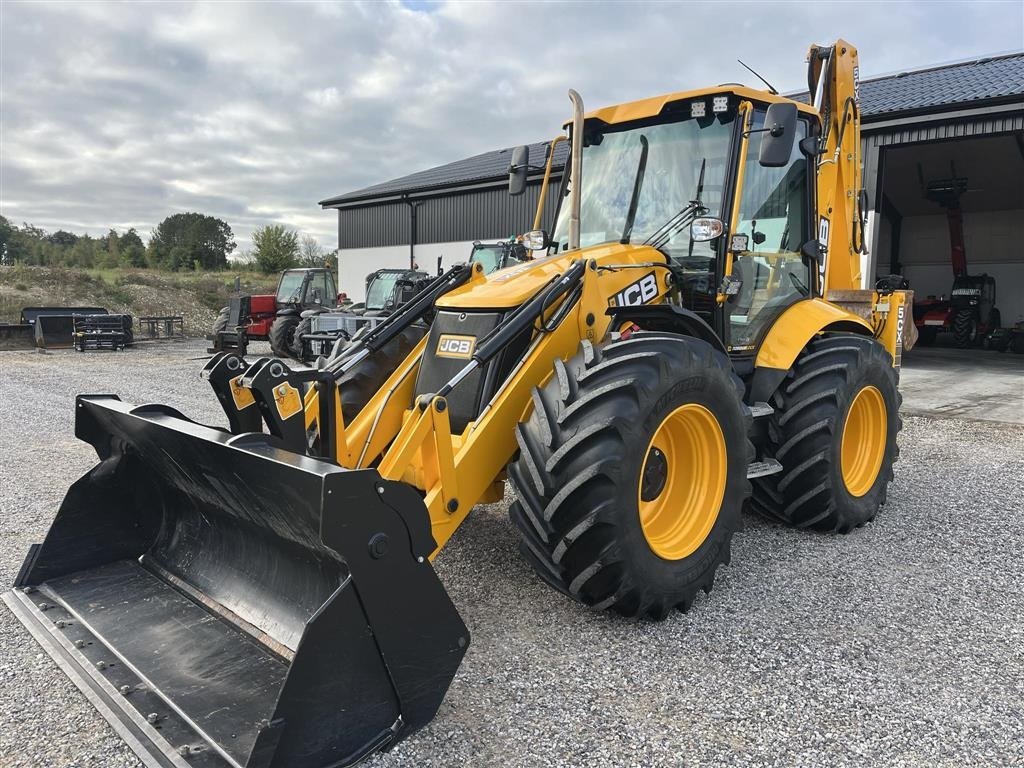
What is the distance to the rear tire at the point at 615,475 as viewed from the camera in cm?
301

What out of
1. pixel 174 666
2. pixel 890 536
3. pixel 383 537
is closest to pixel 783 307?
pixel 890 536

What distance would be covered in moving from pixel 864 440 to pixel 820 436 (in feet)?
3.35

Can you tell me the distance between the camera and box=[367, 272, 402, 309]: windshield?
15832 millimetres

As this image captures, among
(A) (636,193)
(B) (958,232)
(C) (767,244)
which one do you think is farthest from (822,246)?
(B) (958,232)

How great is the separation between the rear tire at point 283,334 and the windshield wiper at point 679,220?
12.7 meters

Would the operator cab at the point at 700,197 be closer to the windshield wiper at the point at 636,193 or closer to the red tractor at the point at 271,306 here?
the windshield wiper at the point at 636,193

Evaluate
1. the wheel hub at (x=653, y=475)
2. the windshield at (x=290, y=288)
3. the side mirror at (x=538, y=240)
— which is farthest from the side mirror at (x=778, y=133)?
the windshield at (x=290, y=288)

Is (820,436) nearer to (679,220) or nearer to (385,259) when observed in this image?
(679,220)

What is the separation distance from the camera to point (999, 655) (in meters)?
3.20

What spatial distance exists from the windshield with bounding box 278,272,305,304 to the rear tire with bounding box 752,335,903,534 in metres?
14.9

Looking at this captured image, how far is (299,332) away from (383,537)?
42.9 feet

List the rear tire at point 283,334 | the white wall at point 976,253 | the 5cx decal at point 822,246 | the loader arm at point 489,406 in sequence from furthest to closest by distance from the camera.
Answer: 1. the white wall at point 976,253
2. the rear tire at point 283,334
3. the 5cx decal at point 822,246
4. the loader arm at point 489,406

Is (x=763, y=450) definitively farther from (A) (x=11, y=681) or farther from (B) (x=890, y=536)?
(A) (x=11, y=681)

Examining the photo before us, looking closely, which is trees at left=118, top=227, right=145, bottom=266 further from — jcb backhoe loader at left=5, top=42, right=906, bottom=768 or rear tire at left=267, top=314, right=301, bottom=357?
jcb backhoe loader at left=5, top=42, right=906, bottom=768
